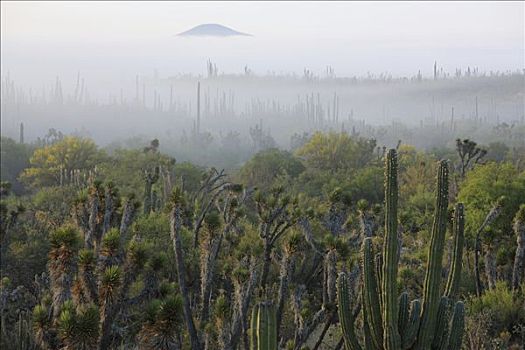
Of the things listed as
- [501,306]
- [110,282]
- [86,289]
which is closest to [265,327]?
[110,282]

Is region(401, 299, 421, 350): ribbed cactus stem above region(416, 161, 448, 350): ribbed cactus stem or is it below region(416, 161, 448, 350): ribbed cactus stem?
below

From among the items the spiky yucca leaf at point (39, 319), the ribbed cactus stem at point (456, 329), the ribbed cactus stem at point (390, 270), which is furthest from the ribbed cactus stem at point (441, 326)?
the spiky yucca leaf at point (39, 319)

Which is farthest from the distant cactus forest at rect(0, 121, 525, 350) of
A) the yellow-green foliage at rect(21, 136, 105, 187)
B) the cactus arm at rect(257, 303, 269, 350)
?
the yellow-green foliage at rect(21, 136, 105, 187)

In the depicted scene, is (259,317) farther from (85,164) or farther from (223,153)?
(223,153)

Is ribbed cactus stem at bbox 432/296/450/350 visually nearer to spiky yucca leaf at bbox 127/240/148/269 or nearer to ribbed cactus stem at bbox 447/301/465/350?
ribbed cactus stem at bbox 447/301/465/350

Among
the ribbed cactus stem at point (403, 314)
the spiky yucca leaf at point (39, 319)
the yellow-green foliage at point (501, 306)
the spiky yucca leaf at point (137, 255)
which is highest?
the spiky yucca leaf at point (137, 255)

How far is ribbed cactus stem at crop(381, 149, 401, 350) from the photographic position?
6801 millimetres

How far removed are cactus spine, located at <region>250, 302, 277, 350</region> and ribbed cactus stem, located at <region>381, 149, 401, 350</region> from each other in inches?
57.5

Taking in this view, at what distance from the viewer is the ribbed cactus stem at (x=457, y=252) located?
7.80 meters

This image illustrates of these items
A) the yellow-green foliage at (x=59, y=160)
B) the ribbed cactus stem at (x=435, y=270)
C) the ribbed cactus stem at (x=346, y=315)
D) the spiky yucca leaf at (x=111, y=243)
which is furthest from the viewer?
the yellow-green foliage at (x=59, y=160)

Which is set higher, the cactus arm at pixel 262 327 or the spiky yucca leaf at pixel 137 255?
the spiky yucca leaf at pixel 137 255

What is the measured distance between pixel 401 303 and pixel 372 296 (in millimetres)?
403

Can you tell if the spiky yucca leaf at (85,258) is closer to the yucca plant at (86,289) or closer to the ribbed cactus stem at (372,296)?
the yucca plant at (86,289)

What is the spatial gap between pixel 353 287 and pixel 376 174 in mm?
23831
